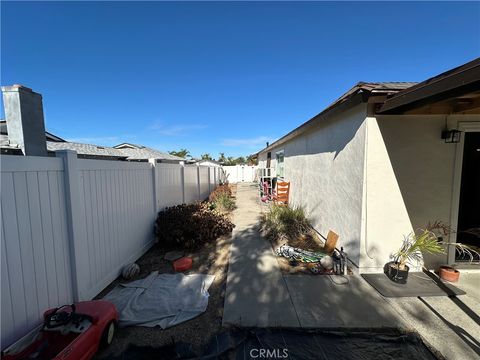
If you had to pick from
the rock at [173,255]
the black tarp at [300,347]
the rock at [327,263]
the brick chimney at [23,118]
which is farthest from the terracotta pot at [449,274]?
the brick chimney at [23,118]

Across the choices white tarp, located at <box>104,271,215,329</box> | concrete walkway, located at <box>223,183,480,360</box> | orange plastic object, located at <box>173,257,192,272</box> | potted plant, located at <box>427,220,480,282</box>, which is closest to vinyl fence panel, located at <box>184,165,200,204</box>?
orange plastic object, located at <box>173,257,192,272</box>

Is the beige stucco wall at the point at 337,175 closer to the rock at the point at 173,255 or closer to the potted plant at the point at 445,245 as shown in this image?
the potted plant at the point at 445,245

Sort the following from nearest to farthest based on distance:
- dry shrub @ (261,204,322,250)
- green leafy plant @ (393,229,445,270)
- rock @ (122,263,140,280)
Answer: green leafy plant @ (393,229,445,270)
rock @ (122,263,140,280)
dry shrub @ (261,204,322,250)

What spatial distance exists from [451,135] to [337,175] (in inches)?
71.6

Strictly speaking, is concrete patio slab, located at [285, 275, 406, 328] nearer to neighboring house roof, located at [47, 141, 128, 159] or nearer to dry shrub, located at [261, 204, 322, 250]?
dry shrub, located at [261, 204, 322, 250]

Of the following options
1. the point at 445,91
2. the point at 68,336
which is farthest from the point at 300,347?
the point at 445,91

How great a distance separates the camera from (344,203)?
417 centimetres

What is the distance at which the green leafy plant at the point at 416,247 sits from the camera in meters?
3.18

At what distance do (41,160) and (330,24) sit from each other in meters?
7.16

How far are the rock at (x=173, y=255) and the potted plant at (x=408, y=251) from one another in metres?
3.78

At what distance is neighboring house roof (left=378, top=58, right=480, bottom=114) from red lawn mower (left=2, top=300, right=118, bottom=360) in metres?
3.97

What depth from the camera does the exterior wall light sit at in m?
3.34

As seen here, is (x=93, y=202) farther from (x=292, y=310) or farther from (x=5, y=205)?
(x=292, y=310)

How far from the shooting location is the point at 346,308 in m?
2.70
